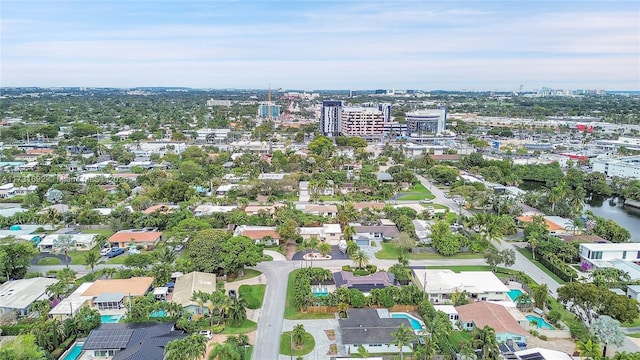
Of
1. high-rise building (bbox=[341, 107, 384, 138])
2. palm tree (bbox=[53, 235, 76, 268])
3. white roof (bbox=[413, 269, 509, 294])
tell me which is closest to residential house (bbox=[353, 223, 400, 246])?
white roof (bbox=[413, 269, 509, 294])

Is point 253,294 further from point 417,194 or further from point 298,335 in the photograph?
point 417,194

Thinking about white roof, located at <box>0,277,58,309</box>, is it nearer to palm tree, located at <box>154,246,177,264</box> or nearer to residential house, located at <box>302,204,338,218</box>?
palm tree, located at <box>154,246,177,264</box>

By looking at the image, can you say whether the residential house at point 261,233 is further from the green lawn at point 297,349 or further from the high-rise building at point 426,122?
the high-rise building at point 426,122

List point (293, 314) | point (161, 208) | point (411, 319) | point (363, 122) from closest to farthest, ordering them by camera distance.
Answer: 1. point (411, 319)
2. point (293, 314)
3. point (161, 208)
4. point (363, 122)

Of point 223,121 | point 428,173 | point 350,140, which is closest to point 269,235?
point 428,173

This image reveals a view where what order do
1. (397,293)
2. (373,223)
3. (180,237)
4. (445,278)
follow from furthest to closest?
(373,223) → (180,237) → (445,278) → (397,293)

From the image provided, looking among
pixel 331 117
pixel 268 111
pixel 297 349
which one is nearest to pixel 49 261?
pixel 297 349

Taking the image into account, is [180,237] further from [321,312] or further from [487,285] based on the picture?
[487,285]

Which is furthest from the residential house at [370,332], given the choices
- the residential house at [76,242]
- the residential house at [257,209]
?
the residential house at [76,242]
